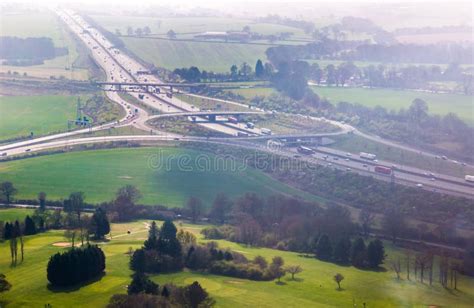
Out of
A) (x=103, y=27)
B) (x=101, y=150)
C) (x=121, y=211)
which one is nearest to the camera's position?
(x=121, y=211)

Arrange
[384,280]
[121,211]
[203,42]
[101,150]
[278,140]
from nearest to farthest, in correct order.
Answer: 1. [384,280]
2. [121,211]
3. [101,150]
4. [278,140]
5. [203,42]

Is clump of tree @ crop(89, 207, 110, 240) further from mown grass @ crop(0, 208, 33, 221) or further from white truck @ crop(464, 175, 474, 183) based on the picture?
white truck @ crop(464, 175, 474, 183)

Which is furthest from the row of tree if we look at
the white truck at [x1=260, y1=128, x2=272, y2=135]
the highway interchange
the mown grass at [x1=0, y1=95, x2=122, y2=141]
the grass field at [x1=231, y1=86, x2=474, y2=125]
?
the white truck at [x1=260, y1=128, x2=272, y2=135]

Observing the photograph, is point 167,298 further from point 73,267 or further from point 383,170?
point 383,170

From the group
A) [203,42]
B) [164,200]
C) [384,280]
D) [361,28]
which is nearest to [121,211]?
[164,200]

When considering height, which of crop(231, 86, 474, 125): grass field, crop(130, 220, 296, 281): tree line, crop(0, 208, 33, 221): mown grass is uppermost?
crop(231, 86, 474, 125): grass field

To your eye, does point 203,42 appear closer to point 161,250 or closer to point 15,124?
point 15,124
